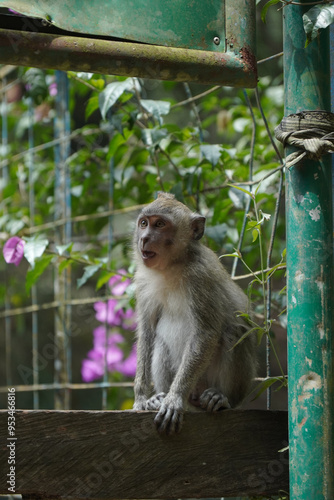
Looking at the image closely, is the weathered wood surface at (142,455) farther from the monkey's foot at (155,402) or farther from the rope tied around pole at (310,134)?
the rope tied around pole at (310,134)

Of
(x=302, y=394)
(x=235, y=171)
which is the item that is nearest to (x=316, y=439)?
(x=302, y=394)

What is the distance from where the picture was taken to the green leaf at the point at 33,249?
12.6 feet

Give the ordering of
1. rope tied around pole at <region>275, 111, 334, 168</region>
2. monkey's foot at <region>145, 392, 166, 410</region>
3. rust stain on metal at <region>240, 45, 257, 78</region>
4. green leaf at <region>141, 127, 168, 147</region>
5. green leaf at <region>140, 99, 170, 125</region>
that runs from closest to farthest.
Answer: rope tied around pole at <region>275, 111, 334, 168</region> < rust stain on metal at <region>240, 45, 257, 78</region> < monkey's foot at <region>145, 392, 166, 410</region> < green leaf at <region>140, 99, 170, 125</region> < green leaf at <region>141, 127, 168, 147</region>

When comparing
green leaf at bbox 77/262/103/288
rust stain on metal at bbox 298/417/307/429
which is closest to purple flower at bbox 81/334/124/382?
green leaf at bbox 77/262/103/288

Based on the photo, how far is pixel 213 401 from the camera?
313cm

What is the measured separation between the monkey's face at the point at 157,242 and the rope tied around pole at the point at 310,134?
134 centimetres

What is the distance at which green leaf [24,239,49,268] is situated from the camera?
151 inches

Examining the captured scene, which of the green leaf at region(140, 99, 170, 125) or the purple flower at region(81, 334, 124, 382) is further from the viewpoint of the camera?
the purple flower at region(81, 334, 124, 382)

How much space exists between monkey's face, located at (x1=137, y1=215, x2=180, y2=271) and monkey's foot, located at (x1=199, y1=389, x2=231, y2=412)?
0.79m

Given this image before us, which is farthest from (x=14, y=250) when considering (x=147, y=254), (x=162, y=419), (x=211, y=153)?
(x=162, y=419)

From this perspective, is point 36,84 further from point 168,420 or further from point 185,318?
point 168,420

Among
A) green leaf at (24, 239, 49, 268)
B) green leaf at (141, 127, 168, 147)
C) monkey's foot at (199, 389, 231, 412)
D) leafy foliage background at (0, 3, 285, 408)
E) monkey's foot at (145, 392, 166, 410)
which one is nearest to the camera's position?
monkey's foot at (199, 389, 231, 412)

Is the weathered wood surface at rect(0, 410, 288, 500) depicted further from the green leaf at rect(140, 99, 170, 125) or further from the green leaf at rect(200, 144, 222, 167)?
the green leaf at rect(140, 99, 170, 125)

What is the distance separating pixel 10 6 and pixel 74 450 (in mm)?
1649
